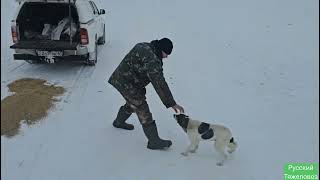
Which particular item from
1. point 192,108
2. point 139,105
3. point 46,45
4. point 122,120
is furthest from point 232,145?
point 46,45

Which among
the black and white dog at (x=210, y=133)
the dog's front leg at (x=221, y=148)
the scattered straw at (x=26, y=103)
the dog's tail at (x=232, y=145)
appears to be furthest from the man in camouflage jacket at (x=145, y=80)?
the scattered straw at (x=26, y=103)

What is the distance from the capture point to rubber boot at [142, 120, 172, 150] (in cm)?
532

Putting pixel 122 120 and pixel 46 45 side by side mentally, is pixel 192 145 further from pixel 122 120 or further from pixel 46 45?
pixel 46 45

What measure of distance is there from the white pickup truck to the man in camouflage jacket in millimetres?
3732

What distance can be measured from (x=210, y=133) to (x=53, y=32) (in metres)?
5.96

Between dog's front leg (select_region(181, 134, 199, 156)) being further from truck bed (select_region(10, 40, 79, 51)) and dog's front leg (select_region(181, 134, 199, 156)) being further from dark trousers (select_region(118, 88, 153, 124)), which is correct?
truck bed (select_region(10, 40, 79, 51))

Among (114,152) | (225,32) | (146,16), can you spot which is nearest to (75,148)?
(114,152)

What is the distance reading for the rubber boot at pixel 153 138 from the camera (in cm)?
532

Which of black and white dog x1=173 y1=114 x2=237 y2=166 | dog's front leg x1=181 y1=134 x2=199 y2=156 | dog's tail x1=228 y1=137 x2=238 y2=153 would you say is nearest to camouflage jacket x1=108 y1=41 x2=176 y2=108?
black and white dog x1=173 y1=114 x2=237 y2=166

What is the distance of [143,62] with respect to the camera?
5.00 metres

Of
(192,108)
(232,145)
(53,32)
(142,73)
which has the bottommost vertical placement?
(192,108)

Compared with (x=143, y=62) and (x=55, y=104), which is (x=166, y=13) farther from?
(x=143, y=62)

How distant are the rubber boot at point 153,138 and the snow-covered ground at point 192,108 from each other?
93 mm

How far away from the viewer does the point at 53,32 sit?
31.8 ft
